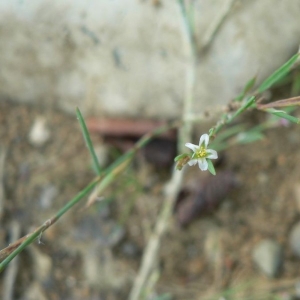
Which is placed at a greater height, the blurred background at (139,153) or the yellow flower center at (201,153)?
the blurred background at (139,153)

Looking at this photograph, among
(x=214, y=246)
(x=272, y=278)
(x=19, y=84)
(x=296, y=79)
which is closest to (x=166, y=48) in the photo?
(x=296, y=79)

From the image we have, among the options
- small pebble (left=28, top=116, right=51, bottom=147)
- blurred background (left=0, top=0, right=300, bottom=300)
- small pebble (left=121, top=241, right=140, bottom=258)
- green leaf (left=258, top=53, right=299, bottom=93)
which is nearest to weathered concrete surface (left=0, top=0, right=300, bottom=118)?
blurred background (left=0, top=0, right=300, bottom=300)

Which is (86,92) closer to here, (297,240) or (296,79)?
(296,79)

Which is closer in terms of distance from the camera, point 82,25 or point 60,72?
point 82,25

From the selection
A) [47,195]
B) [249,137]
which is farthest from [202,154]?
[47,195]

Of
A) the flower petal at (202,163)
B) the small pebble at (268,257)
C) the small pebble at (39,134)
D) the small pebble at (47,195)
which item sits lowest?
the flower petal at (202,163)

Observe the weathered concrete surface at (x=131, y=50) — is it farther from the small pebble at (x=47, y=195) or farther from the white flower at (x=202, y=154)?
the white flower at (x=202, y=154)

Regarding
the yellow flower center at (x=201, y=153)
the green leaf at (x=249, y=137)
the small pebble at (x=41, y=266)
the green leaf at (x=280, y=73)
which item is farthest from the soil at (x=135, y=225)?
the yellow flower center at (x=201, y=153)
